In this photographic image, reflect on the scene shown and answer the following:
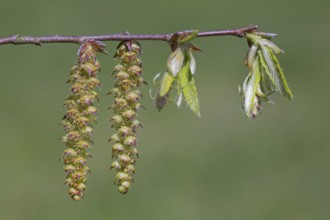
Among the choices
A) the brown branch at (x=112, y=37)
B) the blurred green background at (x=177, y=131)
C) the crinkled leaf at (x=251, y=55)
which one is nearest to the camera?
the brown branch at (x=112, y=37)

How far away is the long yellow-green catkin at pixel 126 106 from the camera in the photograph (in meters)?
1.92

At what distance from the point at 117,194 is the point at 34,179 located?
2.08ft

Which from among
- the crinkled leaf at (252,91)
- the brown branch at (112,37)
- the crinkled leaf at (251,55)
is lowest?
the crinkled leaf at (252,91)

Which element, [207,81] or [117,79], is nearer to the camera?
[117,79]

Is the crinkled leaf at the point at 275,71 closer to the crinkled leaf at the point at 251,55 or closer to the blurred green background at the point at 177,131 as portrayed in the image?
the crinkled leaf at the point at 251,55

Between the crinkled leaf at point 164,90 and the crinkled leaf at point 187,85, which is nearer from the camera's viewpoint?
the crinkled leaf at point 164,90

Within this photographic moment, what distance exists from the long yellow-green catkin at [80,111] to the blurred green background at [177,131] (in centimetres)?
316

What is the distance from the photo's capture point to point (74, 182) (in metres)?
1.88

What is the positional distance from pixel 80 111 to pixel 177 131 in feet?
14.3

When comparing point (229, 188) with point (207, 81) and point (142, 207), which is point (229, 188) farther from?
point (207, 81)

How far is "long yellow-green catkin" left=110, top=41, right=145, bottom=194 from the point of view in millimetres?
1922

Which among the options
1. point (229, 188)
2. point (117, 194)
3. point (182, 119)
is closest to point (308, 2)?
point (182, 119)

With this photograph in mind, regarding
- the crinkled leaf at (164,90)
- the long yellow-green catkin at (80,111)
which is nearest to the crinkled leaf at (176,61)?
the crinkled leaf at (164,90)

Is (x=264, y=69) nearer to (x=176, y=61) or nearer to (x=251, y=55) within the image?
(x=251, y=55)
